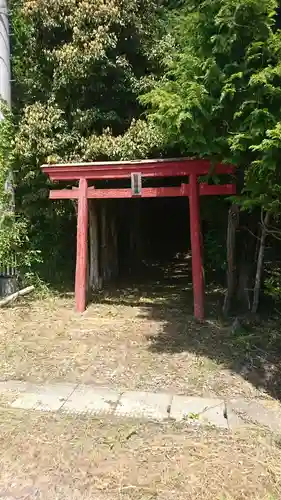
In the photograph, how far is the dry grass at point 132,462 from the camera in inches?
103

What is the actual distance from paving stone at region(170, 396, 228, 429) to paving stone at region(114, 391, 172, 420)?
8 cm

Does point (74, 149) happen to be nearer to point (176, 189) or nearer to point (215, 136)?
point (176, 189)

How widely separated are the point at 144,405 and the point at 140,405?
34 millimetres

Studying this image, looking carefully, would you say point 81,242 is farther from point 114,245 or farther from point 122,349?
point 114,245

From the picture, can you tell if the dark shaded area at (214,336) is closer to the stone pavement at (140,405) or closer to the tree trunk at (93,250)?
the tree trunk at (93,250)

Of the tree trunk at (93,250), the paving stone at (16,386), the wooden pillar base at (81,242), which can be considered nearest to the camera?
the paving stone at (16,386)

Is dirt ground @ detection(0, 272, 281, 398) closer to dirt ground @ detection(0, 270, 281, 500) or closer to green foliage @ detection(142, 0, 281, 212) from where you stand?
dirt ground @ detection(0, 270, 281, 500)

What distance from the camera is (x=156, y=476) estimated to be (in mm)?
2746

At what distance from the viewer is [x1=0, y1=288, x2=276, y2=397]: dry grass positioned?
4.29 m

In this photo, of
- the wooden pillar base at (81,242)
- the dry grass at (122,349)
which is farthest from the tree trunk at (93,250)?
the dry grass at (122,349)

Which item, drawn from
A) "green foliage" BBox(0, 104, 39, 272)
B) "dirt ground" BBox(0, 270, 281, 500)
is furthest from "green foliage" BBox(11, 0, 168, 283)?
"dirt ground" BBox(0, 270, 281, 500)

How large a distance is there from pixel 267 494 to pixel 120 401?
155 centimetres

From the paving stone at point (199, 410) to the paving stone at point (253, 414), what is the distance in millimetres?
80

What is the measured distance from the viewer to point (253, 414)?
3.59 meters
